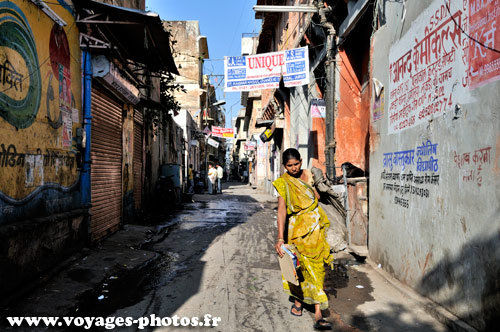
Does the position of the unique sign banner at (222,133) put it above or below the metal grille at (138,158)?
above

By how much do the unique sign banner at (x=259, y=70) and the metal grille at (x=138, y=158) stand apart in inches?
116

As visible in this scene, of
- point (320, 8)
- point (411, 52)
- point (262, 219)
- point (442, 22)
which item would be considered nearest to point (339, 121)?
point (320, 8)

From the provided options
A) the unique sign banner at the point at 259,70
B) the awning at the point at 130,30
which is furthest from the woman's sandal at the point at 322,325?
the unique sign banner at the point at 259,70

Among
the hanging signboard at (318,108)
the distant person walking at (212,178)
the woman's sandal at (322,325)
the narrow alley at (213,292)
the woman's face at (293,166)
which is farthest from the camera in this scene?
the distant person walking at (212,178)

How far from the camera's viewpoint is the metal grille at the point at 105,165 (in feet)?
24.3

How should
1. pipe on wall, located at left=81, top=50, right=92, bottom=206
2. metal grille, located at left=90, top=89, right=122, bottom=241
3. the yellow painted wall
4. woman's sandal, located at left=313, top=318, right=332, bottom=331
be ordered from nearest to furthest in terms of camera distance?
1. woman's sandal, located at left=313, top=318, right=332, bottom=331
2. the yellow painted wall
3. pipe on wall, located at left=81, top=50, right=92, bottom=206
4. metal grille, located at left=90, top=89, right=122, bottom=241

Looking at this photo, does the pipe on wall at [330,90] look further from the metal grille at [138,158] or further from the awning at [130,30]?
the metal grille at [138,158]

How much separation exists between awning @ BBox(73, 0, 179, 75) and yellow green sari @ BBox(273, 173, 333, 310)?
445 centimetres

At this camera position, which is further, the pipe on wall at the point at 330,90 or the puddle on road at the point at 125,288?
the pipe on wall at the point at 330,90

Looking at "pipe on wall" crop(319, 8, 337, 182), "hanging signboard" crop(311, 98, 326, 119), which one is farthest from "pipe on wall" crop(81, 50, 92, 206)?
"hanging signboard" crop(311, 98, 326, 119)

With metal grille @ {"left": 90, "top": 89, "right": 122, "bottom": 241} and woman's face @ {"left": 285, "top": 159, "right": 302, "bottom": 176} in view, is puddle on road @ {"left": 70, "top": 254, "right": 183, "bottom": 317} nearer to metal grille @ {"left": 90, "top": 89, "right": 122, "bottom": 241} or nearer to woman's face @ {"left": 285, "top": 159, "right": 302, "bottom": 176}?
metal grille @ {"left": 90, "top": 89, "right": 122, "bottom": 241}

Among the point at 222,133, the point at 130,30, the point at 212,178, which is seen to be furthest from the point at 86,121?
Answer: the point at 222,133

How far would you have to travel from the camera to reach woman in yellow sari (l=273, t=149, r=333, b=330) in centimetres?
385

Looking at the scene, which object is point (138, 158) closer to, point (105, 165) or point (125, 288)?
point (105, 165)
